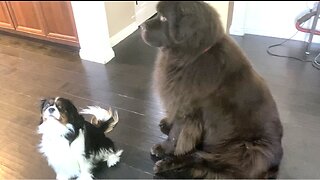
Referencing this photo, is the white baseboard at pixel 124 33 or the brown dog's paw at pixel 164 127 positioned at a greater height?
the white baseboard at pixel 124 33

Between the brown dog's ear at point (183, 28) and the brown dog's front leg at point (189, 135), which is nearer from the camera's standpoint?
the brown dog's ear at point (183, 28)

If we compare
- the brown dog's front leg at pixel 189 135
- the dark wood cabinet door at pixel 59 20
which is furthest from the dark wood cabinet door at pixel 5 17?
the brown dog's front leg at pixel 189 135

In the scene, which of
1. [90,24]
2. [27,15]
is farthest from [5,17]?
[90,24]

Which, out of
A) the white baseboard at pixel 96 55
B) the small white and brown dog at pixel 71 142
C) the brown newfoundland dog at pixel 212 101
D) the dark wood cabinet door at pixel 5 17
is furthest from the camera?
the white baseboard at pixel 96 55

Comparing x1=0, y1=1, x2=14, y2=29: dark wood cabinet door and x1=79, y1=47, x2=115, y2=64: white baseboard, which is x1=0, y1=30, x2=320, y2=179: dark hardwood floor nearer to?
x1=79, y1=47, x2=115, y2=64: white baseboard

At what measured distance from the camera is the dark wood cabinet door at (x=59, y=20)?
0.73 m

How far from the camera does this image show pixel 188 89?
1179mm

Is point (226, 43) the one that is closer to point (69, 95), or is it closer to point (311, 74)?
point (69, 95)

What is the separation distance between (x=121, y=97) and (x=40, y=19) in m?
0.98

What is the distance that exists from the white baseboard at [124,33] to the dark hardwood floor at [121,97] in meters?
0.05

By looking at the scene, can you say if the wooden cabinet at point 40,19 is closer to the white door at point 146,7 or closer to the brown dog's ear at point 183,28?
the white door at point 146,7

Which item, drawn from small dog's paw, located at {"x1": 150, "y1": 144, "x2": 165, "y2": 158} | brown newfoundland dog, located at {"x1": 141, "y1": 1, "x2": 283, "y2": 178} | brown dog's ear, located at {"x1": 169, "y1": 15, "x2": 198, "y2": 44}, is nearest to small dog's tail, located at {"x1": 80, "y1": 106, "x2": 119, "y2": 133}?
small dog's paw, located at {"x1": 150, "y1": 144, "x2": 165, "y2": 158}

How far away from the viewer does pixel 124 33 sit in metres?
1.64

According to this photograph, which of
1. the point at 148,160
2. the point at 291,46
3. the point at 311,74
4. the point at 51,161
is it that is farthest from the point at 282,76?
the point at 51,161
